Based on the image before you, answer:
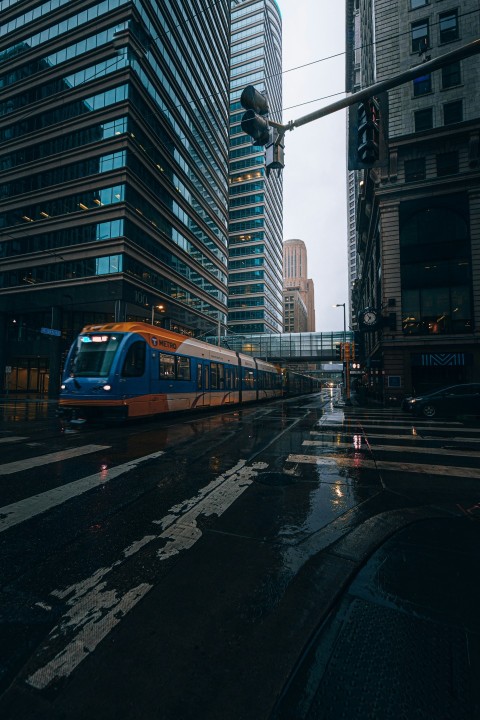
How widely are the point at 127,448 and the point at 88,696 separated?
5936mm

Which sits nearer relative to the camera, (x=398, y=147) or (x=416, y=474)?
(x=416, y=474)

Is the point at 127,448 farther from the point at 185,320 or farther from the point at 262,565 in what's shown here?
the point at 185,320

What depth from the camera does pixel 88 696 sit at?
4.80 feet

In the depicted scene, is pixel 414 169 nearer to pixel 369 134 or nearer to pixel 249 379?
pixel 249 379

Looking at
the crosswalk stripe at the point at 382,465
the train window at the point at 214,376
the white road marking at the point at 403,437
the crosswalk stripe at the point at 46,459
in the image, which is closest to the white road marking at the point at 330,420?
the white road marking at the point at 403,437

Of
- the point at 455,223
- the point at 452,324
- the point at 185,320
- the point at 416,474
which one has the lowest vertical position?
the point at 416,474

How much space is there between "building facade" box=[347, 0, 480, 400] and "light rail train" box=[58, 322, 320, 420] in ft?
49.4

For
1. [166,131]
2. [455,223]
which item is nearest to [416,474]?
[455,223]

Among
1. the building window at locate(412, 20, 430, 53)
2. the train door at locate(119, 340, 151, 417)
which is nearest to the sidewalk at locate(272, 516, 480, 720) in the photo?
the train door at locate(119, 340, 151, 417)

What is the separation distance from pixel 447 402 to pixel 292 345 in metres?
46.0

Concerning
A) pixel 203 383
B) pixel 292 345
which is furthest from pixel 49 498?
pixel 292 345

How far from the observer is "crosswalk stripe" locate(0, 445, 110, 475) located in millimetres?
5305

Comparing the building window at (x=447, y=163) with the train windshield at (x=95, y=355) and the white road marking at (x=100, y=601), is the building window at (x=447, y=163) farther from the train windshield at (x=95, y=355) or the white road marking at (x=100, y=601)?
the white road marking at (x=100, y=601)

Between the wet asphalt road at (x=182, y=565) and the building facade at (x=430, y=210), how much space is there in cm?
1802
